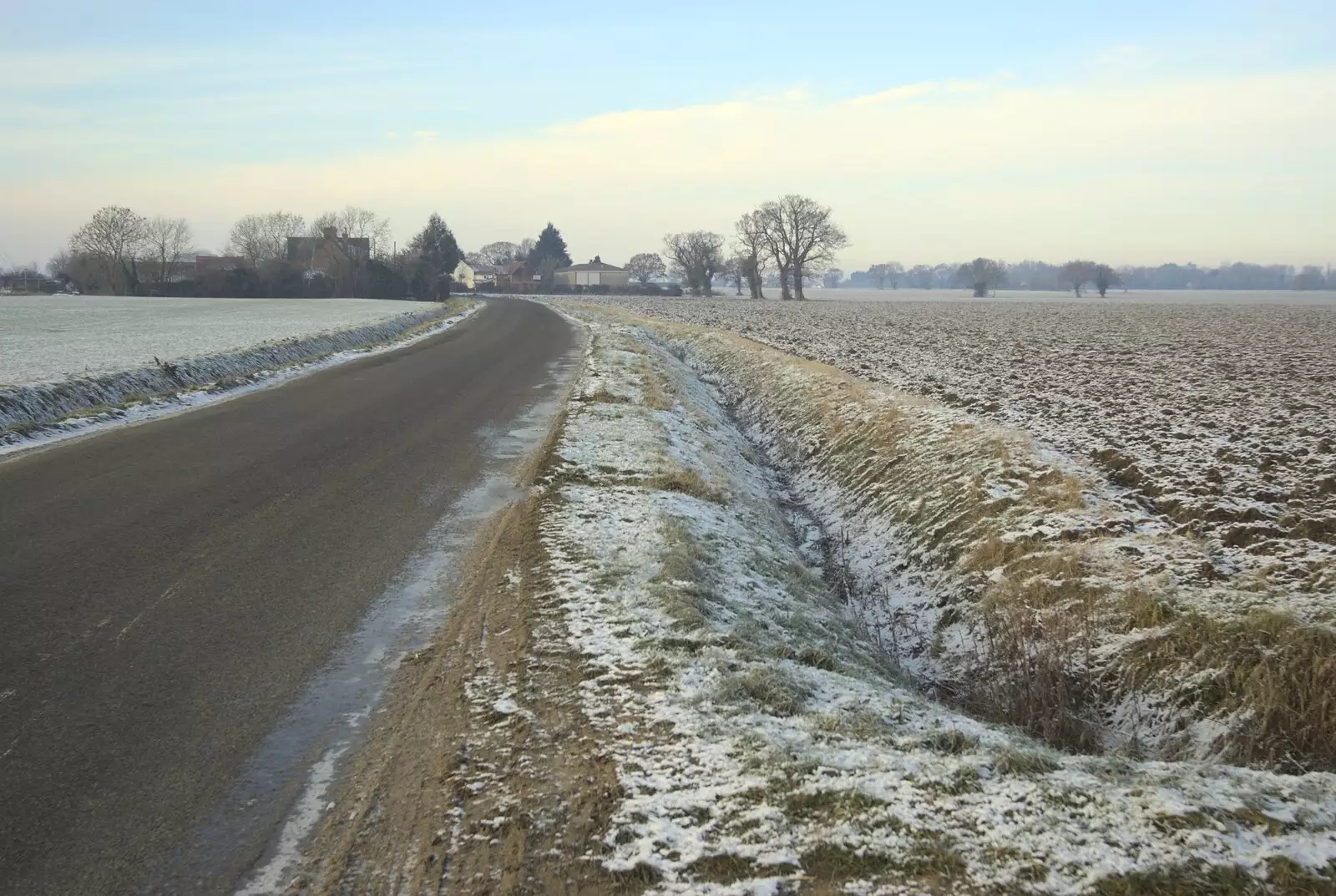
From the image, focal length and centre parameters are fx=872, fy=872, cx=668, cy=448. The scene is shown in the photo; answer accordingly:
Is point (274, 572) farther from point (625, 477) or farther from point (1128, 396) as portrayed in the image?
point (1128, 396)

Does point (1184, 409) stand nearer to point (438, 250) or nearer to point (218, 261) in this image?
point (438, 250)

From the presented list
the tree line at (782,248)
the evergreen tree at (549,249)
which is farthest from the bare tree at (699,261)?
the evergreen tree at (549,249)

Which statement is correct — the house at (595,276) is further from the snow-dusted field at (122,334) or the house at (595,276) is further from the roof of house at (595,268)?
the snow-dusted field at (122,334)

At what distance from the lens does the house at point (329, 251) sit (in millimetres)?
93188

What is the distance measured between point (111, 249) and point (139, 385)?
3671 inches

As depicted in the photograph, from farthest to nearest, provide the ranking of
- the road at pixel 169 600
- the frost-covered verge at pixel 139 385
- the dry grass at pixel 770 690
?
the frost-covered verge at pixel 139 385 → the dry grass at pixel 770 690 → the road at pixel 169 600

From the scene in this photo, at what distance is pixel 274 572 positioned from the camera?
23.6 ft

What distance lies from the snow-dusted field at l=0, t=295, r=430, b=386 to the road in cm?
690

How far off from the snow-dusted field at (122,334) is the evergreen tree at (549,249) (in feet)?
419

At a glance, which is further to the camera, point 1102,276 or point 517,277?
point 517,277

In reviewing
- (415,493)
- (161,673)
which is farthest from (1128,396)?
(161,673)

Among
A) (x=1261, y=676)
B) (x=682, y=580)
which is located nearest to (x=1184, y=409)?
(x=1261, y=676)

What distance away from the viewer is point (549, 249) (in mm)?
180625

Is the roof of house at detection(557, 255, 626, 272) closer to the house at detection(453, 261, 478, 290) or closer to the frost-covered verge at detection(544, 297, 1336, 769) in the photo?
the house at detection(453, 261, 478, 290)
